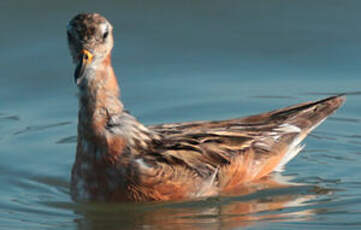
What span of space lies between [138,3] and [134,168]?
813 centimetres

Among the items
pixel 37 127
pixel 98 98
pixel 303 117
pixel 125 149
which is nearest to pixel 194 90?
pixel 37 127

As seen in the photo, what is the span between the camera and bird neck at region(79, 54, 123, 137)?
11977 millimetres

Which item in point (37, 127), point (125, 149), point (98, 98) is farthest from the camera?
point (37, 127)

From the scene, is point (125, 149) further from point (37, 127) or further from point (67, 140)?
point (37, 127)

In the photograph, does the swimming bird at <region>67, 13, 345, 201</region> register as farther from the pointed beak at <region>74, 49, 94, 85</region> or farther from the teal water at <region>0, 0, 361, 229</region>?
the teal water at <region>0, 0, 361, 229</region>

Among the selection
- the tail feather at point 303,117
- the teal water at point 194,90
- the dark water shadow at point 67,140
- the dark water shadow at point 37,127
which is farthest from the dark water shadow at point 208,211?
the dark water shadow at point 37,127

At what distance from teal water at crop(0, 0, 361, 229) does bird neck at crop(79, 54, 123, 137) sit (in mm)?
1055

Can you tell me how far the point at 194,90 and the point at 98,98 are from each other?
4.50m

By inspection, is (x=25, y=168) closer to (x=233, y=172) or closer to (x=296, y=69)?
(x=233, y=172)

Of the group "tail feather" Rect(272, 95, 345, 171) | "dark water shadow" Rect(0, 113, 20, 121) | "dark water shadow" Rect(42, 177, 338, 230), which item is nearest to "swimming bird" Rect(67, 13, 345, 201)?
"dark water shadow" Rect(42, 177, 338, 230)

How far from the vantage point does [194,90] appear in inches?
645

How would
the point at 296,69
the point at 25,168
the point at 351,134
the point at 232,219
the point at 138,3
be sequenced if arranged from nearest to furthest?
the point at 232,219 < the point at 25,168 < the point at 351,134 < the point at 296,69 < the point at 138,3

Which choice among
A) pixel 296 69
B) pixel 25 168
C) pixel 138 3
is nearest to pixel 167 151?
pixel 25 168

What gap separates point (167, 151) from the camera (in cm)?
1241
